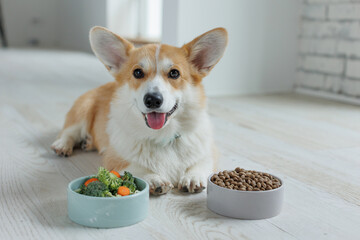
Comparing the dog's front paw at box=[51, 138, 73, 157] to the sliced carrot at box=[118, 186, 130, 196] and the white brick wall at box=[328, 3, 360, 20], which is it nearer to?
the sliced carrot at box=[118, 186, 130, 196]

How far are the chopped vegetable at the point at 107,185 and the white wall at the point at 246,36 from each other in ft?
7.89

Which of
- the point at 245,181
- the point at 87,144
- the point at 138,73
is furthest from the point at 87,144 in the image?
the point at 245,181

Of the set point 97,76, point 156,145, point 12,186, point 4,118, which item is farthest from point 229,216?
point 97,76

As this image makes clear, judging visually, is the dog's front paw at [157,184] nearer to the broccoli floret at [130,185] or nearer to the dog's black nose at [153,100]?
the broccoli floret at [130,185]

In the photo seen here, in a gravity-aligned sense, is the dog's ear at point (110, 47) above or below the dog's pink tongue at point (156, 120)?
above

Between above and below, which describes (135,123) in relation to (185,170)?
above

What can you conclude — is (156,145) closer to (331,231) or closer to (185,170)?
(185,170)

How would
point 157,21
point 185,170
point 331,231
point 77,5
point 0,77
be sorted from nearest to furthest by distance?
point 331,231 → point 185,170 → point 0,77 → point 157,21 → point 77,5

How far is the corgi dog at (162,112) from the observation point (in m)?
1.63

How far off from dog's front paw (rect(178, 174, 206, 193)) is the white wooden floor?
0.13ft

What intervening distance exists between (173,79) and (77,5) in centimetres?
757

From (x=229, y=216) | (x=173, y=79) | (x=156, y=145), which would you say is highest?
(x=173, y=79)

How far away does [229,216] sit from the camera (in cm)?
149

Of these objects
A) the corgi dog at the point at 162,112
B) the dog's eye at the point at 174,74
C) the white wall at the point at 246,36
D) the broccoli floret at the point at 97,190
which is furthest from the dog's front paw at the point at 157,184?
the white wall at the point at 246,36
